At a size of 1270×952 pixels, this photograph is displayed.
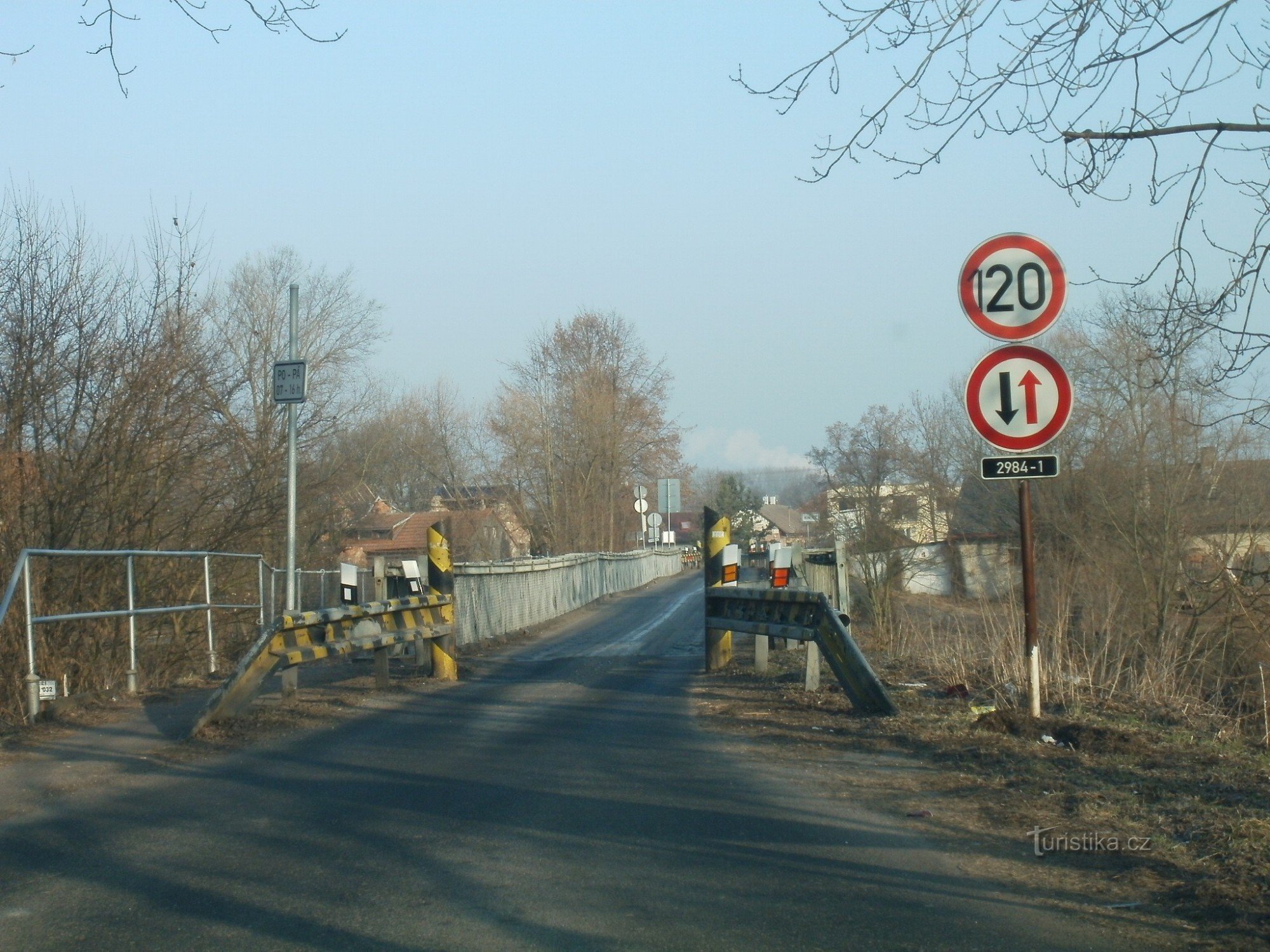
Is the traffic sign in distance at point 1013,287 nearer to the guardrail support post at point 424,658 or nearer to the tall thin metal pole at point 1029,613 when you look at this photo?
the tall thin metal pole at point 1029,613

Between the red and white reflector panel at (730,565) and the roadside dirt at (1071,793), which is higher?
the red and white reflector panel at (730,565)

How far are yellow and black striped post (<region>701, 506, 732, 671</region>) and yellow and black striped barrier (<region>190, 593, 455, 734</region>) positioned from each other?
292 cm

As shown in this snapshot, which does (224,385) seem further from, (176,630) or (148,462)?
(176,630)

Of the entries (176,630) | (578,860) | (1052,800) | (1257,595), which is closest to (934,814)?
(1052,800)

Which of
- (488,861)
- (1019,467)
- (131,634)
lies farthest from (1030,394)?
(131,634)

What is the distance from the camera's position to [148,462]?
14086 millimetres

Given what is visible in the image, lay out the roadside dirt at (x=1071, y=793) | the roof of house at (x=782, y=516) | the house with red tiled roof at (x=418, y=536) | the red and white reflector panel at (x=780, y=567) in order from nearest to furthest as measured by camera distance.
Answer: the roadside dirt at (x=1071, y=793) → the red and white reflector panel at (x=780, y=567) → the house with red tiled roof at (x=418, y=536) → the roof of house at (x=782, y=516)

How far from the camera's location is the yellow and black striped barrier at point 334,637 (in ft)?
26.6

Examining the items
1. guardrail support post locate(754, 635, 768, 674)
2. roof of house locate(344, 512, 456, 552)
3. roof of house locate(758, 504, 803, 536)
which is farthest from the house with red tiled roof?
roof of house locate(758, 504, 803, 536)

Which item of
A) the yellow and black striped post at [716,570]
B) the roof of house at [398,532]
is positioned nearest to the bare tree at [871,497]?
the yellow and black striped post at [716,570]

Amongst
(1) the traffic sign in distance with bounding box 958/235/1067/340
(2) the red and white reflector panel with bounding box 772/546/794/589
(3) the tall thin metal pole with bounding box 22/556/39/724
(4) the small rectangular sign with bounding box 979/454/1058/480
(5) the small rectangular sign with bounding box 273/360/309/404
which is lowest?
(3) the tall thin metal pole with bounding box 22/556/39/724

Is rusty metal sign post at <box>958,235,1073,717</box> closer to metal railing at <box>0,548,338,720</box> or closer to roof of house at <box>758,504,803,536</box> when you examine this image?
metal railing at <box>0,548,338,720</box>

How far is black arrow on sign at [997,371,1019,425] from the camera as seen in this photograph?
7.30 metres

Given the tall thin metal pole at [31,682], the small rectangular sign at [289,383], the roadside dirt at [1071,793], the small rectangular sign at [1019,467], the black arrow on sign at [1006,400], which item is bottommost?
→ the roadside dirt at [1071,793]
